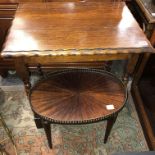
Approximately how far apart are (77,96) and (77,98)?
0.02 meters

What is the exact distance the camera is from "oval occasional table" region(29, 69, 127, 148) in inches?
45.6

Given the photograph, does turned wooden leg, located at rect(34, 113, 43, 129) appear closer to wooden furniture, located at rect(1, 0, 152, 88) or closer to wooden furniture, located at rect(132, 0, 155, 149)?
wooden furniture, located at rect(1, 0, 152, 88)

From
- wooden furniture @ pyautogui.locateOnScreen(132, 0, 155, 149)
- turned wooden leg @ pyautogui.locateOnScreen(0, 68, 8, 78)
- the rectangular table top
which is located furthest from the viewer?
turned wooden leg @ pyautogui.locateOnScreen(0, 68, 8, 78)

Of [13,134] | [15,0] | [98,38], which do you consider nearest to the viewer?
[98,38]

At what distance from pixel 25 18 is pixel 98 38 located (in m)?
0.46

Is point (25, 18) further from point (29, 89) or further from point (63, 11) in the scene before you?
point (29, 89)

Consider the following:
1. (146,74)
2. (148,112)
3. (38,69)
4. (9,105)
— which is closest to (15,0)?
(38,69)

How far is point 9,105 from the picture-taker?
1713 mm

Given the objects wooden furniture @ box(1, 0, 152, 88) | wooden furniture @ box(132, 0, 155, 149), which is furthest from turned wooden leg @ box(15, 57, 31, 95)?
wooden furniture @ box(132, 0, 155, 149)

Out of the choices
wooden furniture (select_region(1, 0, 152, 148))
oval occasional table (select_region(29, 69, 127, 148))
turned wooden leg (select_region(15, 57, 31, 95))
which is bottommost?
oval occasional table (select_region(29, 69, 127, 148))

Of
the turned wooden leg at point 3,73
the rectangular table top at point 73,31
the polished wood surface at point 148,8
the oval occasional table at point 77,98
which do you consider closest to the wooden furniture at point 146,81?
the polished wood surface at point 148,8

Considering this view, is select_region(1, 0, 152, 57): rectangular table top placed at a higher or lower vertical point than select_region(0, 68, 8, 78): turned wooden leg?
higher

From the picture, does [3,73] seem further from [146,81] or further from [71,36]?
[146,81]

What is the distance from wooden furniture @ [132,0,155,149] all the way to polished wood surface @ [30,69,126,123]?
0.34m
